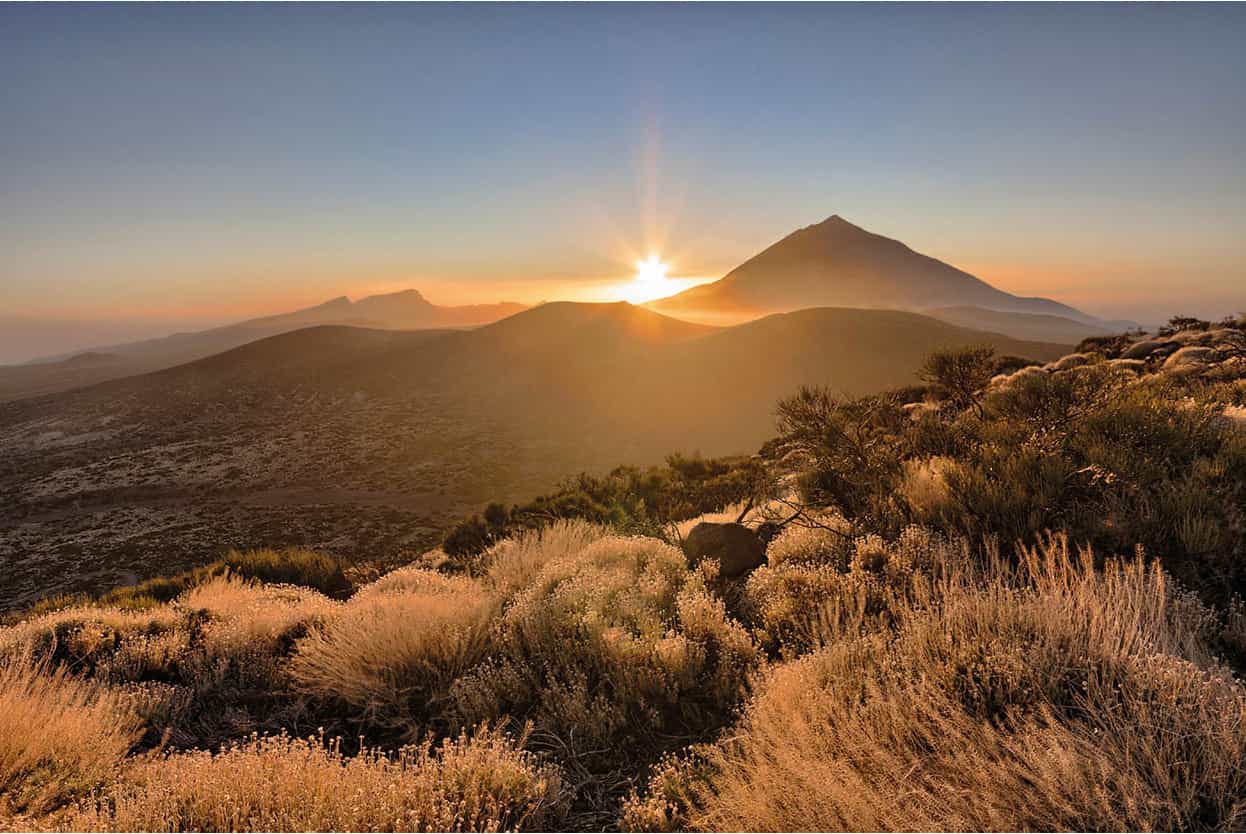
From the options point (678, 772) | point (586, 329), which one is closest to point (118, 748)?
point (678, 772)

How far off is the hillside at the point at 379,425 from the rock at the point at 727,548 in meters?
15.8

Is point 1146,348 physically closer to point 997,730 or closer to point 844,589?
point 844,589

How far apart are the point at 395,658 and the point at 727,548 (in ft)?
12.3

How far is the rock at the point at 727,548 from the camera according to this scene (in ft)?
20.9

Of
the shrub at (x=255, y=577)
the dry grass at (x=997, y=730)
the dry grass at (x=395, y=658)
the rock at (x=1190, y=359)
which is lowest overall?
the shrub at (x=255, y=577)

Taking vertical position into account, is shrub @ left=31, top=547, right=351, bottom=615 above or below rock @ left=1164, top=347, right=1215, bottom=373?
below

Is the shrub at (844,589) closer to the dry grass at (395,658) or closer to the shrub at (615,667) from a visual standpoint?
the shrub at (615,667)

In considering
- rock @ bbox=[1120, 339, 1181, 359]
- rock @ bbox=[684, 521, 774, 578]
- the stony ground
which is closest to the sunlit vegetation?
rock @ bbox=[684, 521, 774, 578]

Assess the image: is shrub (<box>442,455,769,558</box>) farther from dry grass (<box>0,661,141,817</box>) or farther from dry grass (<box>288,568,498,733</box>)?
dry grass (<box>0,661,141,817</box>)

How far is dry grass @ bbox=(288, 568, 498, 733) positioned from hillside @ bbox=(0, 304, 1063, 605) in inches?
606

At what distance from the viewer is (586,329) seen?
250 feet

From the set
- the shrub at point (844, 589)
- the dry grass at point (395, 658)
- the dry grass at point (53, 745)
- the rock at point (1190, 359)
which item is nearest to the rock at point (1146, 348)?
the rock at point (1190, 359)

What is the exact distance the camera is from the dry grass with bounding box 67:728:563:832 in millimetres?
2705

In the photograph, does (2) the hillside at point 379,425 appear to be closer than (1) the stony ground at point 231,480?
No
